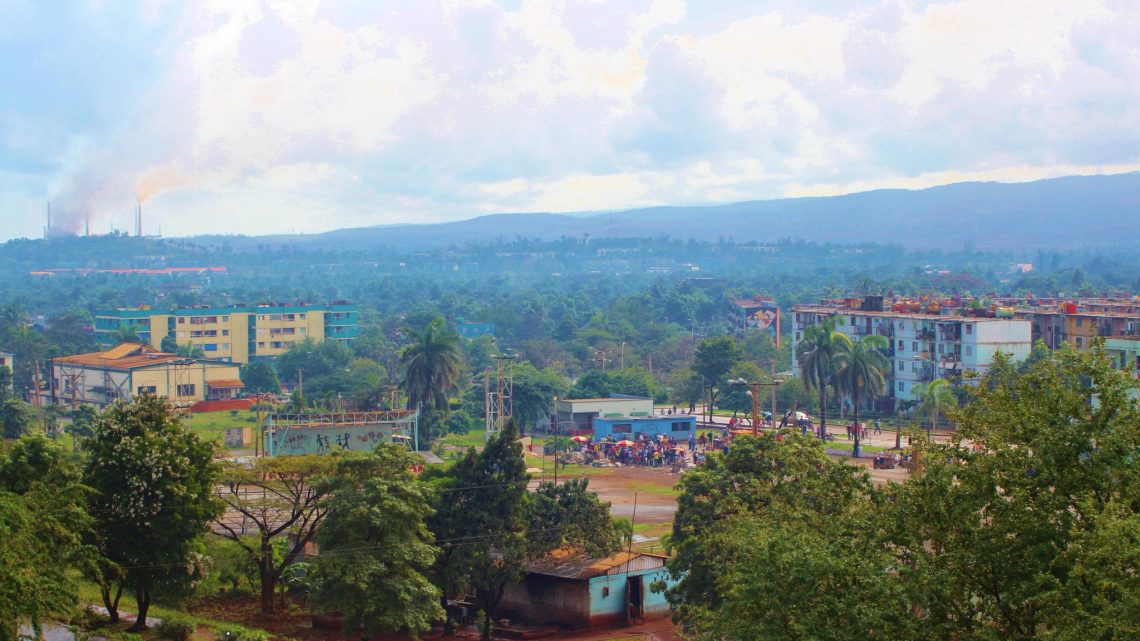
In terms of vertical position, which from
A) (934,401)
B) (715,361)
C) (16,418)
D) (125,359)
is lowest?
(16,418)

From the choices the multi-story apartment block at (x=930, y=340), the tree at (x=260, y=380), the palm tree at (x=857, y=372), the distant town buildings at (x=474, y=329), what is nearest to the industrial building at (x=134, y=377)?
the tree at (x=260, y=380)

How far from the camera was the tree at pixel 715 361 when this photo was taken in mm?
69438

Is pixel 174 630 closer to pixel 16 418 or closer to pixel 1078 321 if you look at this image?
pixel 16 418

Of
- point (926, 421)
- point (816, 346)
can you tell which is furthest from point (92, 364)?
point (926, 421)

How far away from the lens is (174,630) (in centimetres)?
2477

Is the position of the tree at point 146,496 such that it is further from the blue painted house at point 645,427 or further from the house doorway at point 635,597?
the blue painted house at point 645,427

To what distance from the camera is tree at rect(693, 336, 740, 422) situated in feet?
228

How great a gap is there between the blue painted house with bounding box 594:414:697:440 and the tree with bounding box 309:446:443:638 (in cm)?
3352

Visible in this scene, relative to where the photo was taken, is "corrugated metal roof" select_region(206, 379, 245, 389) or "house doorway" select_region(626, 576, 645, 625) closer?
"house doorway" select_region(626, 576, 645, 625)

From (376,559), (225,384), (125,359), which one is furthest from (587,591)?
(225,384)

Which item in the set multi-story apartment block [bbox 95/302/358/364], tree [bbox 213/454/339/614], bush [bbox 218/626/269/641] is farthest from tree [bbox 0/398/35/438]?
Result: multi-story apartment block [bbox 95/302/358/364]

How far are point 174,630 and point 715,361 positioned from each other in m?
47.3

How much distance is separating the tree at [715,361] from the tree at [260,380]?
2422 centimetres

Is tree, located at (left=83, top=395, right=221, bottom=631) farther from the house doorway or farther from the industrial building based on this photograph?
the industrial building
